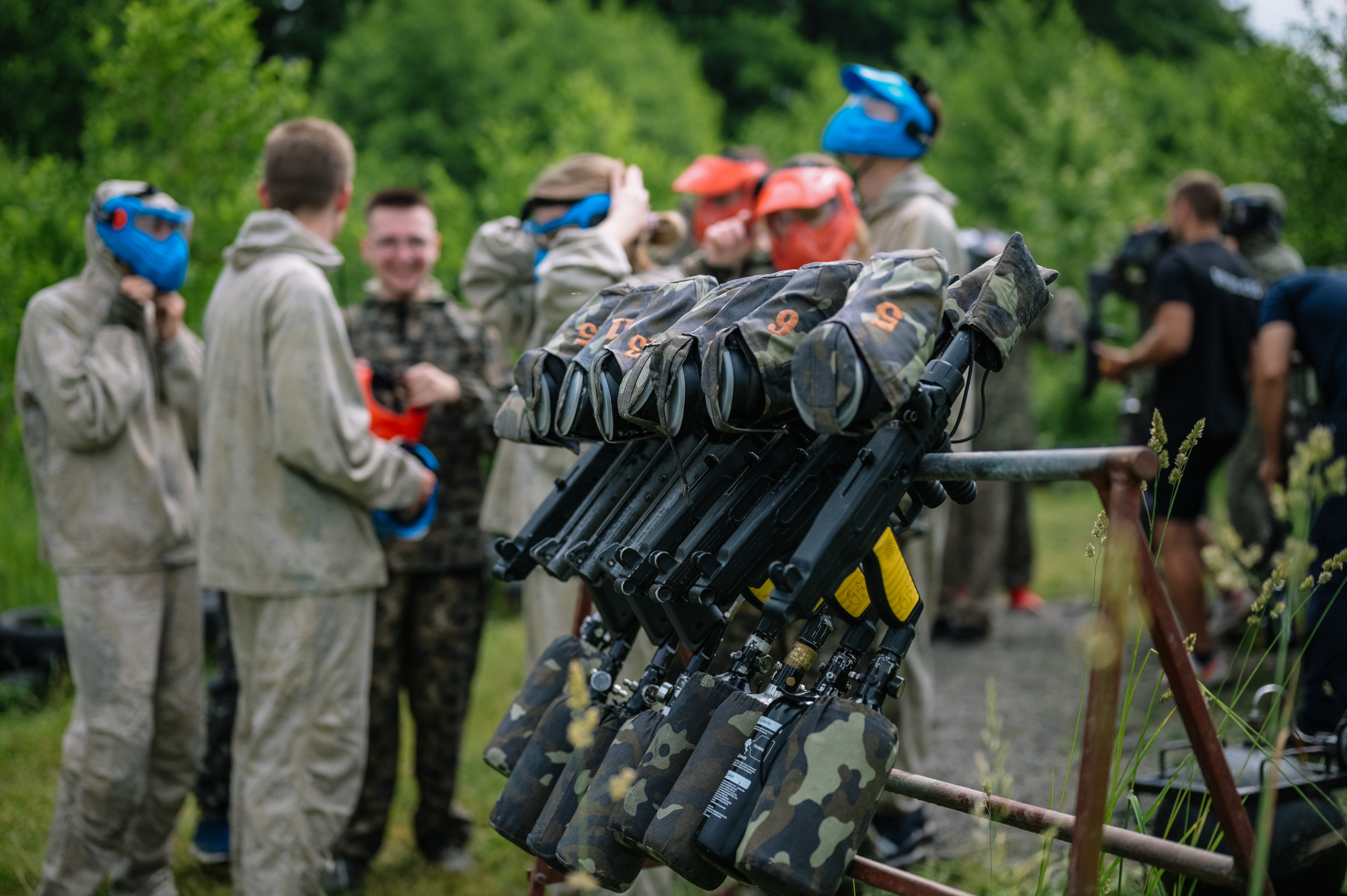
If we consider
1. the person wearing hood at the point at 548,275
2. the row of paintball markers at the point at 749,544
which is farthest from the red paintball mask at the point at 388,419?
the row of paintball markers at the point at 749,544

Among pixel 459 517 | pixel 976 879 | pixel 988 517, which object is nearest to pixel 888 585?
pixel 976 879

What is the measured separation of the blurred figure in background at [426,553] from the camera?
3.94 meters

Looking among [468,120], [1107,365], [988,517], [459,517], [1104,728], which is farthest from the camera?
[468,120]

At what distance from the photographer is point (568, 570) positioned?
2150mm

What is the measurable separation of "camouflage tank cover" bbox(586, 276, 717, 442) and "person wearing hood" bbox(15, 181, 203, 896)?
213 centimetres

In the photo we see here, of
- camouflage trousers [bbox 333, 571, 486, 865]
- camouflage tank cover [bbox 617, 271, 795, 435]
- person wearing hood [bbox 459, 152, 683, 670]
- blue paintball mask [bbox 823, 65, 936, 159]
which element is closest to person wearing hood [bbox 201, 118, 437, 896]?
person wearing hood [bbox 459, 152, 683, 670]

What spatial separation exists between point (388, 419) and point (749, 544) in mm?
2284

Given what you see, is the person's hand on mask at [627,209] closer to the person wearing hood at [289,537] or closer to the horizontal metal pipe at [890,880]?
the person wearing hood at [289,537]

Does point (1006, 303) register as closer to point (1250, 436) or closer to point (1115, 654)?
point (1115, 654)

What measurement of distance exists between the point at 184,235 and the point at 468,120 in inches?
546

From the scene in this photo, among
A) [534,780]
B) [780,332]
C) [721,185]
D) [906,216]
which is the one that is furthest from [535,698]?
[721,185]

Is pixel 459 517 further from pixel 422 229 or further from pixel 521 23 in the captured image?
pixel 521 23

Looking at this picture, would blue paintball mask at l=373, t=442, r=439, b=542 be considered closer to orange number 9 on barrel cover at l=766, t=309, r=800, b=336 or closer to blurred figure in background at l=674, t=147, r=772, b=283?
blurred figure in background at l=674, t=147, r=772, b=283

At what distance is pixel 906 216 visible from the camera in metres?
3.70
